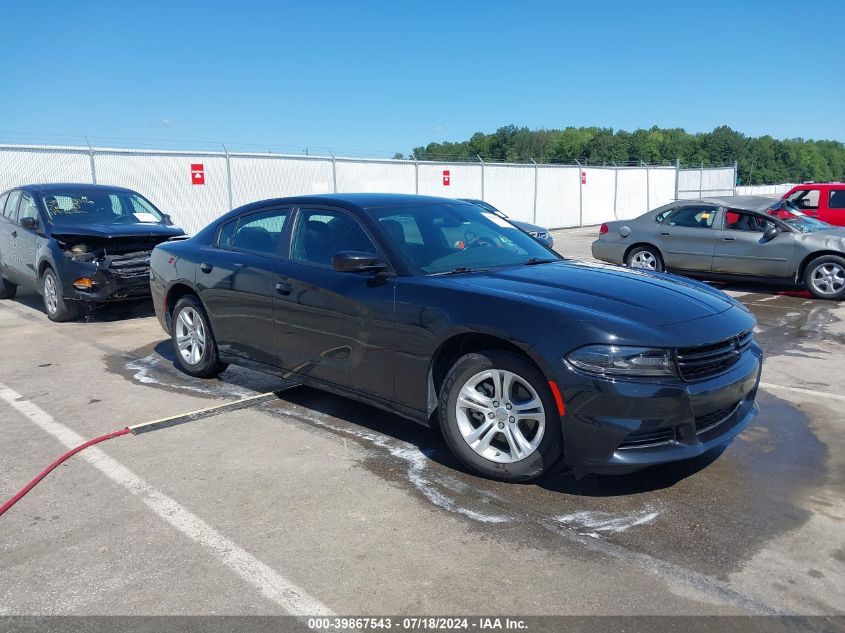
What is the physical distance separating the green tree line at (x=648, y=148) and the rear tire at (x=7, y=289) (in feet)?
264

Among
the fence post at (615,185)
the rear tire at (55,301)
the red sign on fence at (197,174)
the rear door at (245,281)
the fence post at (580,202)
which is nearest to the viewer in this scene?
the rear door at (245,281)

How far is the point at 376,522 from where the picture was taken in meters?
3.58

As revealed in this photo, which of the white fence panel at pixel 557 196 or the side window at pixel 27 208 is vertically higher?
the side window at pixel 27 208

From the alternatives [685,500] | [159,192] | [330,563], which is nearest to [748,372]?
[685,500]

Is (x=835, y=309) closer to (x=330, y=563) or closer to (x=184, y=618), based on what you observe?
(x=330, y=563)

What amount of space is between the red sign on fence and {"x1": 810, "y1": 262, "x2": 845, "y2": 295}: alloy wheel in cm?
1356

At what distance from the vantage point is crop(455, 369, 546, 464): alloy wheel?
3.83m

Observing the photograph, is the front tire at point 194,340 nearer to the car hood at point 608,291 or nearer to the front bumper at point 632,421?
the car hood at point 608,291

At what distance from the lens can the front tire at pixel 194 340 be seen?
607 centimetres

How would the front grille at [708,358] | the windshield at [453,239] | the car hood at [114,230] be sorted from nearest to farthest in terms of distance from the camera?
the front grille at [708,358] < the windshield at [453,239] < the car hood at [114,230]

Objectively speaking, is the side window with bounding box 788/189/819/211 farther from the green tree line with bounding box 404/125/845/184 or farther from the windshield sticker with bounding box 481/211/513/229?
the green tree line with bounding box 404/125/845/184

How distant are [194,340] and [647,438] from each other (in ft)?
13.6

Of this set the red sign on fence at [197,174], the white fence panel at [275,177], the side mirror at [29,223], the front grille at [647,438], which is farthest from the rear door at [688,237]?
the red sign on fence at [197,174]

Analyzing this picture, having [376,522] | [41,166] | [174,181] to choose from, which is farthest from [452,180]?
[376,522]
